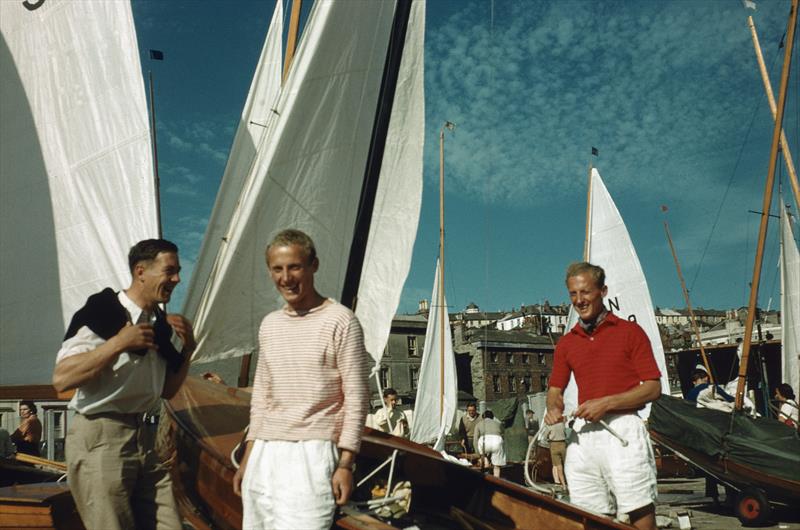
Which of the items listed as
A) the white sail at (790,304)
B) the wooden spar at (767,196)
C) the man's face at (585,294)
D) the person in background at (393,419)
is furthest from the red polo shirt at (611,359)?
the white sail at (790,304)

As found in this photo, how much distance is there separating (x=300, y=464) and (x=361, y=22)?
482 centimetres

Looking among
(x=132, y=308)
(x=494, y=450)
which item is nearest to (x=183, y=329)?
(x=132, y=308)

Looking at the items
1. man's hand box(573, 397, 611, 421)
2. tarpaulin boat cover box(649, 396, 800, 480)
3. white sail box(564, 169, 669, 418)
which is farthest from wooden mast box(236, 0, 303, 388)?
white sail box(564, 169, 669, 418)

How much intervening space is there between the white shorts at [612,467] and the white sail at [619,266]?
45.6 feet

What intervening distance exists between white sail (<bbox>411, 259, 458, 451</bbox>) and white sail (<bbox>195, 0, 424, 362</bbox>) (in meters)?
10.7

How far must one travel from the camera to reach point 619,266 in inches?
731

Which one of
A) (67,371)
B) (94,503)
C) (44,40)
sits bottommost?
(94,503)

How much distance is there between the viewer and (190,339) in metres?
3.07

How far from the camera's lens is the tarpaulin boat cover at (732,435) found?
307 inches

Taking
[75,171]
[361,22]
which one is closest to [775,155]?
[361,22]

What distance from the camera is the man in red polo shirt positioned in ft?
11.1

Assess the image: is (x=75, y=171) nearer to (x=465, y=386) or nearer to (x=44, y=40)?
(x=44, y=40)

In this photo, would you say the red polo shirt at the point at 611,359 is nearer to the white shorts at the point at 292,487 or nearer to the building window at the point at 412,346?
the white shorts at the point at 292,487

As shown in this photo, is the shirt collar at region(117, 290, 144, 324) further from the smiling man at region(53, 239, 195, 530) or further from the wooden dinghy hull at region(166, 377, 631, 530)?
the wooden dinghy hull at region(166, 377, 631, 530)
